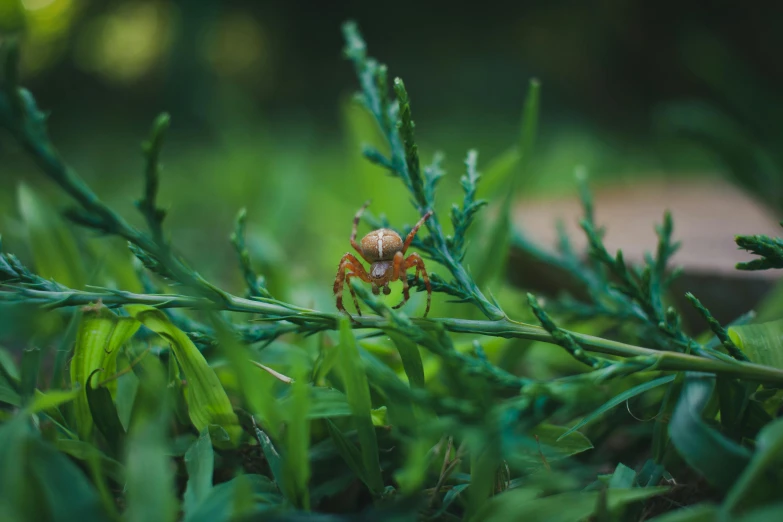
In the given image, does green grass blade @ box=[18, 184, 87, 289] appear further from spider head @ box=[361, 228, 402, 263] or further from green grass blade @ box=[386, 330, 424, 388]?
green grass blade @ box=[386, 330, 424, 388]

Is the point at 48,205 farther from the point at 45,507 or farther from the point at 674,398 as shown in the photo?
the point at 674,398

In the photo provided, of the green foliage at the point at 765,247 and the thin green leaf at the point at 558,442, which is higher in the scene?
the green foliage at the point at 765,247

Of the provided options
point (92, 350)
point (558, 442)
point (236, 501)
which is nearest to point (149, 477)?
point (236, 501)

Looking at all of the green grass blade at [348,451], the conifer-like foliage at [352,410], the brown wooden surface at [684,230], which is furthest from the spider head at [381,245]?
the brown wooden surface at [684,230]

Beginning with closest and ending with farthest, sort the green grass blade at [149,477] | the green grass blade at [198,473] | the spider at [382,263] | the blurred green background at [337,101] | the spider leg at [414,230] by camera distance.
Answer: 1. the green grass blade at [149,477]
2. the green grass blade at [198,473]
3. the spider leg at [414,230]
4. the spider at [382,263]
5. the blurred green background at [337,101]

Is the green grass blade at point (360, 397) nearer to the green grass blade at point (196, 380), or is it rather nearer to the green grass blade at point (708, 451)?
the green grass blade at point (196, 380)

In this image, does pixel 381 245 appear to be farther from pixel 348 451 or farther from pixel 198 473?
pixel 198 473

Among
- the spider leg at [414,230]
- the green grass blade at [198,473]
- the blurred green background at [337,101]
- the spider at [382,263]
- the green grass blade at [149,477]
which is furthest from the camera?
the blurred green background at [337,101]

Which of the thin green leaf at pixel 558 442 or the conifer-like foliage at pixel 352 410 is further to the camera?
the thin green leaf at pixel 558 442
